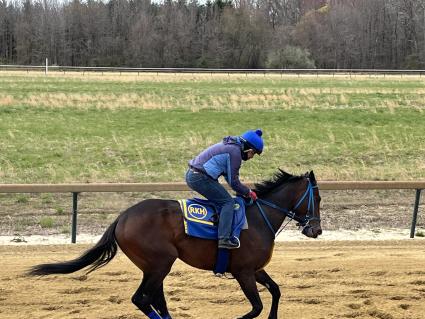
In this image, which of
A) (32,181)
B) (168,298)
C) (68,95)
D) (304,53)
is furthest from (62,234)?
(304,53)

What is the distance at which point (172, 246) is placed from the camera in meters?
6.59

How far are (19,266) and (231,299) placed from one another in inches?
126

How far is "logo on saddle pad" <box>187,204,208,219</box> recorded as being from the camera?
6664mm

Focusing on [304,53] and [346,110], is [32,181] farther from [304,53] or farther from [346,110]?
[304,53]

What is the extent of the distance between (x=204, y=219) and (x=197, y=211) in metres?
0.11

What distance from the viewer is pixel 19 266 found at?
9.09 m

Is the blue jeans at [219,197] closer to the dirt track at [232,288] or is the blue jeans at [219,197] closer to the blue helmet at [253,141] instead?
the blue helmet at [253,141]

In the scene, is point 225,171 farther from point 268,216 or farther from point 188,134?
point 188,134

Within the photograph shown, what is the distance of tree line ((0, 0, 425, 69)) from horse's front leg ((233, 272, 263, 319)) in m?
78.6

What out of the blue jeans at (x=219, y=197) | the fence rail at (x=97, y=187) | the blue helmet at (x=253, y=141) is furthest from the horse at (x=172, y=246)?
the fence rail at (x=97, y=187)

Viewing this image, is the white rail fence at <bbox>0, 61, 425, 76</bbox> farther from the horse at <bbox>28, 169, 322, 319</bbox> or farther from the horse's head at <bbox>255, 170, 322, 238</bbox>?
the horse at <bbox>28, 169, 322, 319</bbox>

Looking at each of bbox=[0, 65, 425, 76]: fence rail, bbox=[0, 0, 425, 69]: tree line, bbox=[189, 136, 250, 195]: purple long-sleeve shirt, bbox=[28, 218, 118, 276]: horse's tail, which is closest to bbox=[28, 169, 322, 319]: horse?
bbox=[28, 218, 118, 276]: horse's tail

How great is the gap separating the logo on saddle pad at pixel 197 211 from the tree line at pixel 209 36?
78.4m

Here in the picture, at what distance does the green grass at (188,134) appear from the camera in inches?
623
